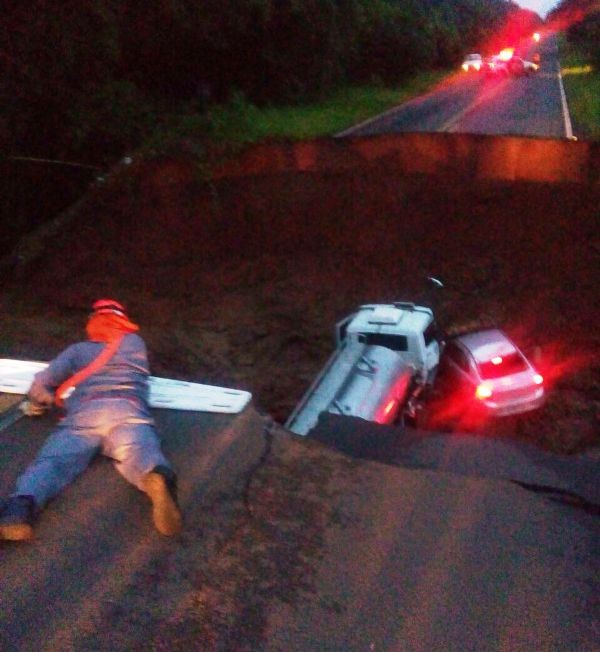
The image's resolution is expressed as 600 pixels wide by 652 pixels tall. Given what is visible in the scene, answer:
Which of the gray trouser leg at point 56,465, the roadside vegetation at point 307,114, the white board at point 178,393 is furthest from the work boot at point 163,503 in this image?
the roadside vegetation at point 307,114

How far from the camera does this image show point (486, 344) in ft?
42.4

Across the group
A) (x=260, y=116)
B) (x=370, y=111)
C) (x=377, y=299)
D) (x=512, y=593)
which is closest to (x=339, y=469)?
(x=512, y=593)

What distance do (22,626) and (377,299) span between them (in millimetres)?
15425

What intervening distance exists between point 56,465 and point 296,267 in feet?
50.2

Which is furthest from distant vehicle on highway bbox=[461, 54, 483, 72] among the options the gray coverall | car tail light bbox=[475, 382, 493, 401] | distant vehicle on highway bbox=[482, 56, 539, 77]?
the gray coverall

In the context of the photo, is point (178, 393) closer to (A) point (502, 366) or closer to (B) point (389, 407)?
(B) point (389, 407)

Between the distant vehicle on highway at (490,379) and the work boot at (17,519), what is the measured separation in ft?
30.2

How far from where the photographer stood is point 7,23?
626 inches

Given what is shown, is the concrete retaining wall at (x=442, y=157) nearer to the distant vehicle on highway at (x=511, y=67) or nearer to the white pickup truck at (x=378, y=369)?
the white pickup truck at (x=378, y=369)

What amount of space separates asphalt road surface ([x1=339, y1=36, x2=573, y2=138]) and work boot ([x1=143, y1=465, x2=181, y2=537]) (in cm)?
1772

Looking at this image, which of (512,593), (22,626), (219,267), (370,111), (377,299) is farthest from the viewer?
(370,111)

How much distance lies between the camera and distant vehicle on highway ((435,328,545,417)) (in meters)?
12.3

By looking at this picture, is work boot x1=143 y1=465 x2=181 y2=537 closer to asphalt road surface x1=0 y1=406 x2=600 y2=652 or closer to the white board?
asphalt road surface x1=0 y1=406 x2=600 y2=652

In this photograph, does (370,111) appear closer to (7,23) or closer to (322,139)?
(322,139)
